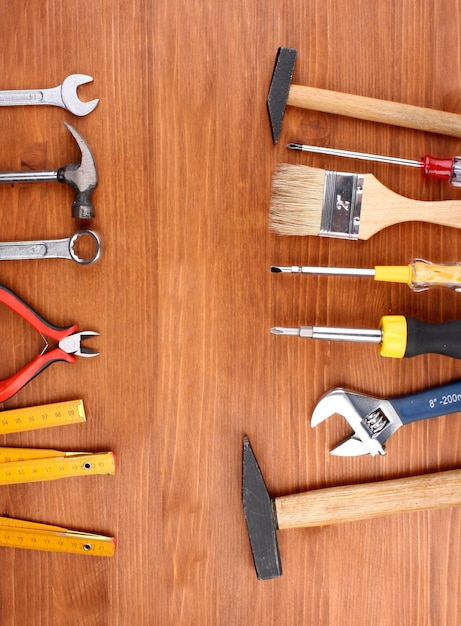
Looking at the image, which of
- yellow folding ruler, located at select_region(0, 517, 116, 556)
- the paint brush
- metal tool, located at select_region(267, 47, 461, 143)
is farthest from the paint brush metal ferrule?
yellow folding ruler, located at select_region(0, 517, 116, 556)

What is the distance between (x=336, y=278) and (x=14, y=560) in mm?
830

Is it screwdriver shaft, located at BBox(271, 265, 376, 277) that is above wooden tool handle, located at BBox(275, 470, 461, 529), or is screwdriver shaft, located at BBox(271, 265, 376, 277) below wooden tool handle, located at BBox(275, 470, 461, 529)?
above

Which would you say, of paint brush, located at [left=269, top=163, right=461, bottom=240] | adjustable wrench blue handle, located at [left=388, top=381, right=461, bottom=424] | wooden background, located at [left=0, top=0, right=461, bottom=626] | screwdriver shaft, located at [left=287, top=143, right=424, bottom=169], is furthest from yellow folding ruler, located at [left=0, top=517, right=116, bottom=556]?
screwdriver shaft, located at [left=287, top=143, right=424, bottom=169]

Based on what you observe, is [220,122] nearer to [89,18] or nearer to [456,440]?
[89,18]

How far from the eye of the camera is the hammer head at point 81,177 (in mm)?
1090

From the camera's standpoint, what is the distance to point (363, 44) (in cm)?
113

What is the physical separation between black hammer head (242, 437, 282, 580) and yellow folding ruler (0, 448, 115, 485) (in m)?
0.26

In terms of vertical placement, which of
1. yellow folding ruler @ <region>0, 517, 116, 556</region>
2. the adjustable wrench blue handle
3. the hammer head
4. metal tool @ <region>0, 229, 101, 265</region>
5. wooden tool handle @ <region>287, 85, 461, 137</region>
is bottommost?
yellow folding ruler @ <region>0, 517, 116, 556</region>

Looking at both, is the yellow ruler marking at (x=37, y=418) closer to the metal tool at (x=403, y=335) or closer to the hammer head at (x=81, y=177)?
the hammer head at (x=81, y=177)

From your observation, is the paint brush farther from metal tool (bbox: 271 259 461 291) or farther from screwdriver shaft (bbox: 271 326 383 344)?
screwdriver shaft (bbox: 271 326 383 344)

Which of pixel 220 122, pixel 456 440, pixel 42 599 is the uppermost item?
pixel 220 122

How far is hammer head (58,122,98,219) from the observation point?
1.09m

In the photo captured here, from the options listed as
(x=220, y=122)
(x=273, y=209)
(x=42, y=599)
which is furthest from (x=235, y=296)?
(x=42, y=599)

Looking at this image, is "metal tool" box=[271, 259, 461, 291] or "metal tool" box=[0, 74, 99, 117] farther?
"metal tool" box=[0, 74, 99, 117]
